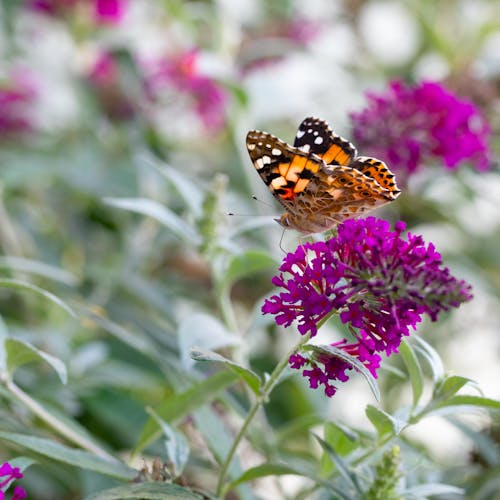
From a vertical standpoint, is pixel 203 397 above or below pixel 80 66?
below

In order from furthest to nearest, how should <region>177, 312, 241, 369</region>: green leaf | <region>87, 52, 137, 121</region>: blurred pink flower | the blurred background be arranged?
<region>87, 52, 137, 121</region>: blurred pink flower, the blurred background, <region>177, 312, 241, 369</region>: green leaf

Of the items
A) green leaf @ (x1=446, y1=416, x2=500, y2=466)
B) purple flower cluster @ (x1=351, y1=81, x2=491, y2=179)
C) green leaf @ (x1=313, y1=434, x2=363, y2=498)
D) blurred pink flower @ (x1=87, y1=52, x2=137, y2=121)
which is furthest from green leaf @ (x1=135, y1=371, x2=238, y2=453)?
blurred pink flower @ (x1=87, y1=52, x2=137, y2=121)

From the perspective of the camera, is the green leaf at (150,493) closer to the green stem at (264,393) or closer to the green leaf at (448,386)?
the green stem at (264,393)

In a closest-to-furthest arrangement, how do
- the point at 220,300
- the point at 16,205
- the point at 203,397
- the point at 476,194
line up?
the point at 203,397 → the point at 220,300 → the point at 476,194 → the point at 16,205

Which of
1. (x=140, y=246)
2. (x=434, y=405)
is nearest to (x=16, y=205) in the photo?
(x=140, y=246)

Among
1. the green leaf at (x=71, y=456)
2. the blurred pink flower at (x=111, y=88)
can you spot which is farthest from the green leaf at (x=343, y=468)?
the blurred pink flower at (x=111, y=88)

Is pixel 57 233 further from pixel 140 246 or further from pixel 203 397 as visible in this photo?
pixel 203 397

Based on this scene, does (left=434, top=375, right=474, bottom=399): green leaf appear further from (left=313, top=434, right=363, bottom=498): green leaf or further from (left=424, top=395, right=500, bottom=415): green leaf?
(left=313, top=434, right=363, bottom=498): green leaf
